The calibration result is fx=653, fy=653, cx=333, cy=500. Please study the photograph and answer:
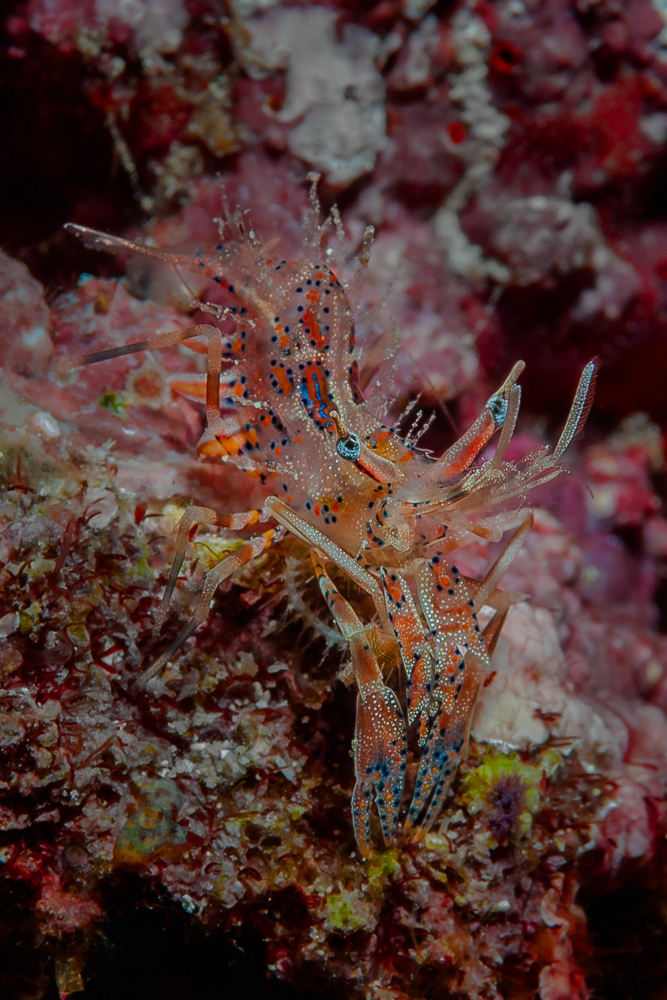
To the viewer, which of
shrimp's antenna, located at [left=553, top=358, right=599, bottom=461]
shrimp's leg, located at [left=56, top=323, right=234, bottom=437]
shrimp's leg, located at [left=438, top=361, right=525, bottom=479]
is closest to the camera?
shrimp's antenna, located at [left=553, top=358, right=599, bottom=461]

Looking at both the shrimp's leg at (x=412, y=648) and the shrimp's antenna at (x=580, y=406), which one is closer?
the shrimp's antenna at (x=580, y=406)

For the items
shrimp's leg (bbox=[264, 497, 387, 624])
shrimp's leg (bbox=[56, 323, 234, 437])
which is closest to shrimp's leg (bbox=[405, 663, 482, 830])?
shrimp's leg (bbox=[264, 497, 387, 624])

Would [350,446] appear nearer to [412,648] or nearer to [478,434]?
[478,434]

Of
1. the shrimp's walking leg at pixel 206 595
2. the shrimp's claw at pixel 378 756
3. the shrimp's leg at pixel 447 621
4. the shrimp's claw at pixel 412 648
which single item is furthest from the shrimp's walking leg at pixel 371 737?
the shrimp's walking leg at pixel 206 595

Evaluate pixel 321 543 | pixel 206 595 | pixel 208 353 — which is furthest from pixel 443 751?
pixel 208 353

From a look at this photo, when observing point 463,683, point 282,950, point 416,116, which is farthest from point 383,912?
point 416,116

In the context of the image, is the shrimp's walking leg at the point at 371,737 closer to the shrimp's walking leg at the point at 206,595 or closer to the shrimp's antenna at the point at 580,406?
the shrimp's walking leg at the point at 206,595

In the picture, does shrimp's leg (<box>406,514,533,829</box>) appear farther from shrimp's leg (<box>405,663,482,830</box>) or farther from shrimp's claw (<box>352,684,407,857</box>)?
shrimp's claw (<box>352,684,407,857</box>)
